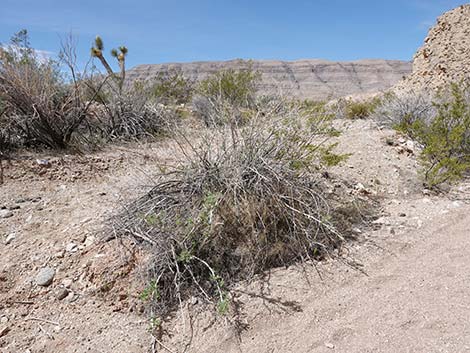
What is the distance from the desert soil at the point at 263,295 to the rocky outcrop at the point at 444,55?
810 centimetres

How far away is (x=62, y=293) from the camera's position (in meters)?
2.52

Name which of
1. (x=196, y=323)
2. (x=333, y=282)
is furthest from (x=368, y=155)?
(x=196, y=323)

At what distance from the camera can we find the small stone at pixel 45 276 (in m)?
2.59

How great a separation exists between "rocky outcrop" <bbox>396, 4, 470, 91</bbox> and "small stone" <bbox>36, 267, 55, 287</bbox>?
1004cm

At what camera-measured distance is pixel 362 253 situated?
2.89 meters

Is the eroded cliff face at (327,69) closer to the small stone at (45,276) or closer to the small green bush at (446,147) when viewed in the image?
the small green bush at (446,147)

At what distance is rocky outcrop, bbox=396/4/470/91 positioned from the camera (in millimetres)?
9961

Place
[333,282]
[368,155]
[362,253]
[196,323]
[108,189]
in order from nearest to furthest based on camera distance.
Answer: [196,323] < [333,282] < [362,253] < [108,189] < [368,155]

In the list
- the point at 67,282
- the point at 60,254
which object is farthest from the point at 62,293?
the point at 60,254

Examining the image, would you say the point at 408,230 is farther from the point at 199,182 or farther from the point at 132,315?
the point at 132,315

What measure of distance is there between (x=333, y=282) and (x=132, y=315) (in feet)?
4.61

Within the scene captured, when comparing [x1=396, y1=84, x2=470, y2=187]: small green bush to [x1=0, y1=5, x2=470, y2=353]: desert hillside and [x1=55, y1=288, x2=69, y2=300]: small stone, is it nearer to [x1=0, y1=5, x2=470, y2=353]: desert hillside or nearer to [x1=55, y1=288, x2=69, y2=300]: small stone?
[x1=0, y1=5, x2=470, y2=353]: desert hillside

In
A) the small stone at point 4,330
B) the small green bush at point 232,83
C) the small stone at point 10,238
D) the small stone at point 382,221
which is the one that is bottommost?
the small stone at point 4,330

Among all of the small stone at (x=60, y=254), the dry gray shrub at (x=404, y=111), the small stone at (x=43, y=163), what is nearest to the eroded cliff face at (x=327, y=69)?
the dry gray shrub at (x=404, y=111)
